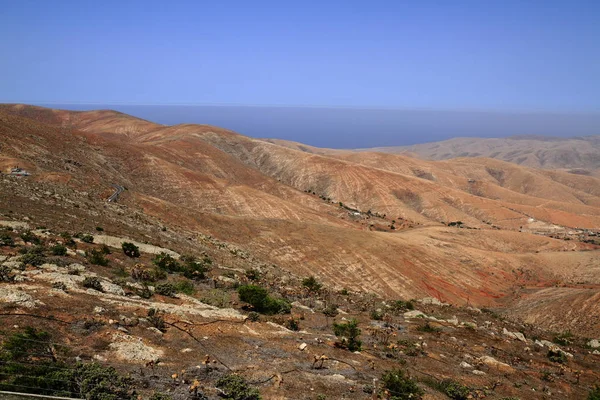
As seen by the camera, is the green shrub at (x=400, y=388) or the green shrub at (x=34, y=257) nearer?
the green shrub at (x=400, y=388)

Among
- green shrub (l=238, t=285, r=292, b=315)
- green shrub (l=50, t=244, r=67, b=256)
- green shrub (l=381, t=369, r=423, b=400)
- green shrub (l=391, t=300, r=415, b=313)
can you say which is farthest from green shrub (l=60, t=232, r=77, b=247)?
green shrub (l=391, t=300, r=415, b=313)

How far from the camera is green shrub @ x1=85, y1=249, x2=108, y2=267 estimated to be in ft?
49.7

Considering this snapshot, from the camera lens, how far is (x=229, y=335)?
11.2 meters

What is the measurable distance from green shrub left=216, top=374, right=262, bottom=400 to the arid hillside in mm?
18200

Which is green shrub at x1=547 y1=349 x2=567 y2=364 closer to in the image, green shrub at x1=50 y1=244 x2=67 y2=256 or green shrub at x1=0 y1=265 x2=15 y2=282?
green shrub at x1=0 y1=265 x2=15 y2=282

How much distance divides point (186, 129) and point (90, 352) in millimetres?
98946

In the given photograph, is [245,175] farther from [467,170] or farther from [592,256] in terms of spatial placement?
[467,170]

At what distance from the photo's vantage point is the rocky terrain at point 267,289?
9.45 metres

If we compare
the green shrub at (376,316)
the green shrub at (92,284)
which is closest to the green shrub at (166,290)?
the green shrub at (92,284)

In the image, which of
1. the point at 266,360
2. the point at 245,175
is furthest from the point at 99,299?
the point at 245,175

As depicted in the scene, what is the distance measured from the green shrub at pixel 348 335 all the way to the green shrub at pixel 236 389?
15.6 ft

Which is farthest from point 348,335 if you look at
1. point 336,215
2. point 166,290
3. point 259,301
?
point 336,215

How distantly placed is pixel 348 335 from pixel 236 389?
651 centimetres

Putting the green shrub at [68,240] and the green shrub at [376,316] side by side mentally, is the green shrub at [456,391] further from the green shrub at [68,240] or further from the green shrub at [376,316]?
the green shrub at [68,240]
